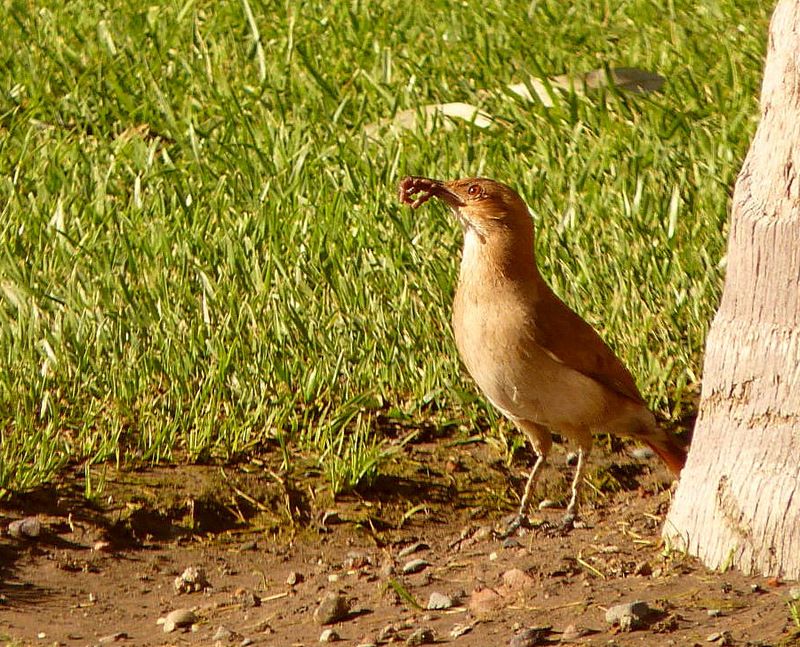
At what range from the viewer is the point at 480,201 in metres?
5.06

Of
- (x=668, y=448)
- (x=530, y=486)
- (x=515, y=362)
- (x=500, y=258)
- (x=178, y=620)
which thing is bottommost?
(x=178, y=620)

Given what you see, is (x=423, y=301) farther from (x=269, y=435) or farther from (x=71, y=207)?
(x=71, y=207)

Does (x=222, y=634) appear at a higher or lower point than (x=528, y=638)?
lower

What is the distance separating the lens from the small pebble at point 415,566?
4.62m

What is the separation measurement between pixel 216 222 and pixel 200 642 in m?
2.70

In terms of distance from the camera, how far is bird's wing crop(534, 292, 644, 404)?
4926 mm

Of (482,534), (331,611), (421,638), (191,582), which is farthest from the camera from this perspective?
(482,534)

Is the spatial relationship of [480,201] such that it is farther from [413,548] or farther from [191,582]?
[191,582]

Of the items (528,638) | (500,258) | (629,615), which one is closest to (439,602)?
(528,638)

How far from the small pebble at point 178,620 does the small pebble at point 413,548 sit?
79 centimetres

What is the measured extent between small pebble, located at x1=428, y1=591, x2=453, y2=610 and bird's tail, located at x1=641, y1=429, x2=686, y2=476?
1.26 meters

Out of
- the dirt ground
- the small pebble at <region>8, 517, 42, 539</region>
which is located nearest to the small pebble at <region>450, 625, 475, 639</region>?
the dirt ground

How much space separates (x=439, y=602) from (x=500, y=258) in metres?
1.31

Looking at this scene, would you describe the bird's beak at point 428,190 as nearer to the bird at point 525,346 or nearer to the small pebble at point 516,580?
the bird at point 525,346
